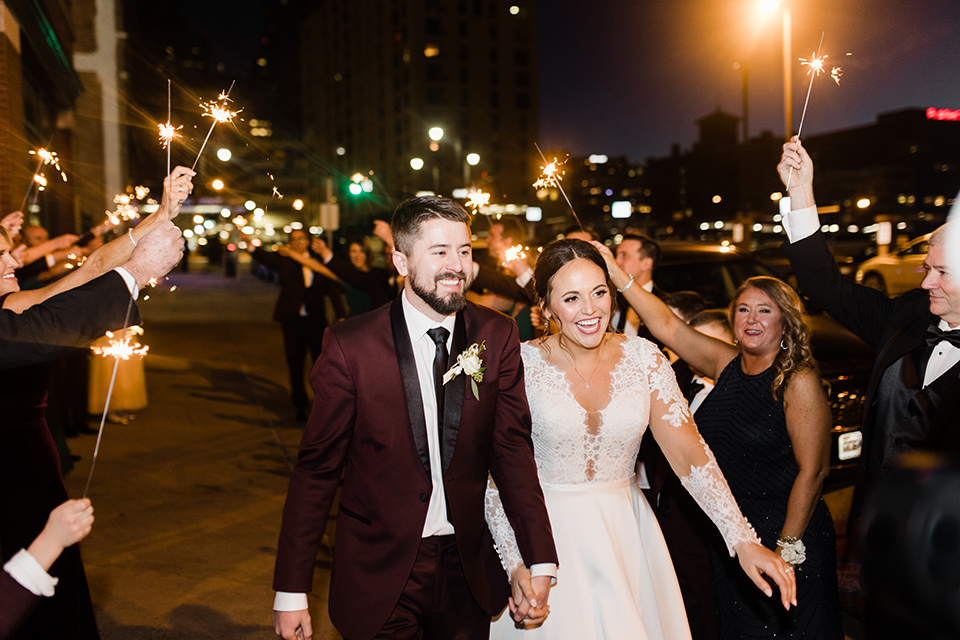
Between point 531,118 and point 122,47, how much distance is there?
79952 mm

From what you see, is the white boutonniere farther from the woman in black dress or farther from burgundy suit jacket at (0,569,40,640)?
the woman in black dress

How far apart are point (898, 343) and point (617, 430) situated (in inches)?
47.0

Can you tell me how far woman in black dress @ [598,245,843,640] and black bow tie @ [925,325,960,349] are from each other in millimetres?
519

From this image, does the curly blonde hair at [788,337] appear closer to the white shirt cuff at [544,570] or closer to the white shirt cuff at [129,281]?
the white shirt cuff at [544,570]

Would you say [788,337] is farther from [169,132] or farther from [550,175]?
[169,132]

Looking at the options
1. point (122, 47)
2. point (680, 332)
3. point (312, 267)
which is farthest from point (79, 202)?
point (680, 332)

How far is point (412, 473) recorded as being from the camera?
2496mm

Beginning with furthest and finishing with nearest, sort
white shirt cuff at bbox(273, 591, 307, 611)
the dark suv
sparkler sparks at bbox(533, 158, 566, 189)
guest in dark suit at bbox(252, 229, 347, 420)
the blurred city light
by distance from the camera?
the blurred city light, guest in dark suit at bbox(252, 229, 347, 420), the dark suv, sparkler sparks at bbox(533, 158, 566, 189), white shirt cuff at bbox(273, 591, 307, 611)

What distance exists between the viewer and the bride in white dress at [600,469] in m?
2.75

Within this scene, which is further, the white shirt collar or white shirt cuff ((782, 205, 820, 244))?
white shirt cuff ((782, 205, 820, 244))

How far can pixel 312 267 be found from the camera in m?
8.80

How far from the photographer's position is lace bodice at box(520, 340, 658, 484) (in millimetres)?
2922

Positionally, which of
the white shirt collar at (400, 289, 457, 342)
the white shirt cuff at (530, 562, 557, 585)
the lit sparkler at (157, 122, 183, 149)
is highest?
the lit sparkler at (157, 122, 183, 149)

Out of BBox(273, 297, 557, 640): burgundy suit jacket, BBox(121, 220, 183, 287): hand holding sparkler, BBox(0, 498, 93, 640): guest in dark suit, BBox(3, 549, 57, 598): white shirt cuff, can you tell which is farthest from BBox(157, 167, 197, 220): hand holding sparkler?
BBox(3, 549, 57, 598): white shirt cuff
